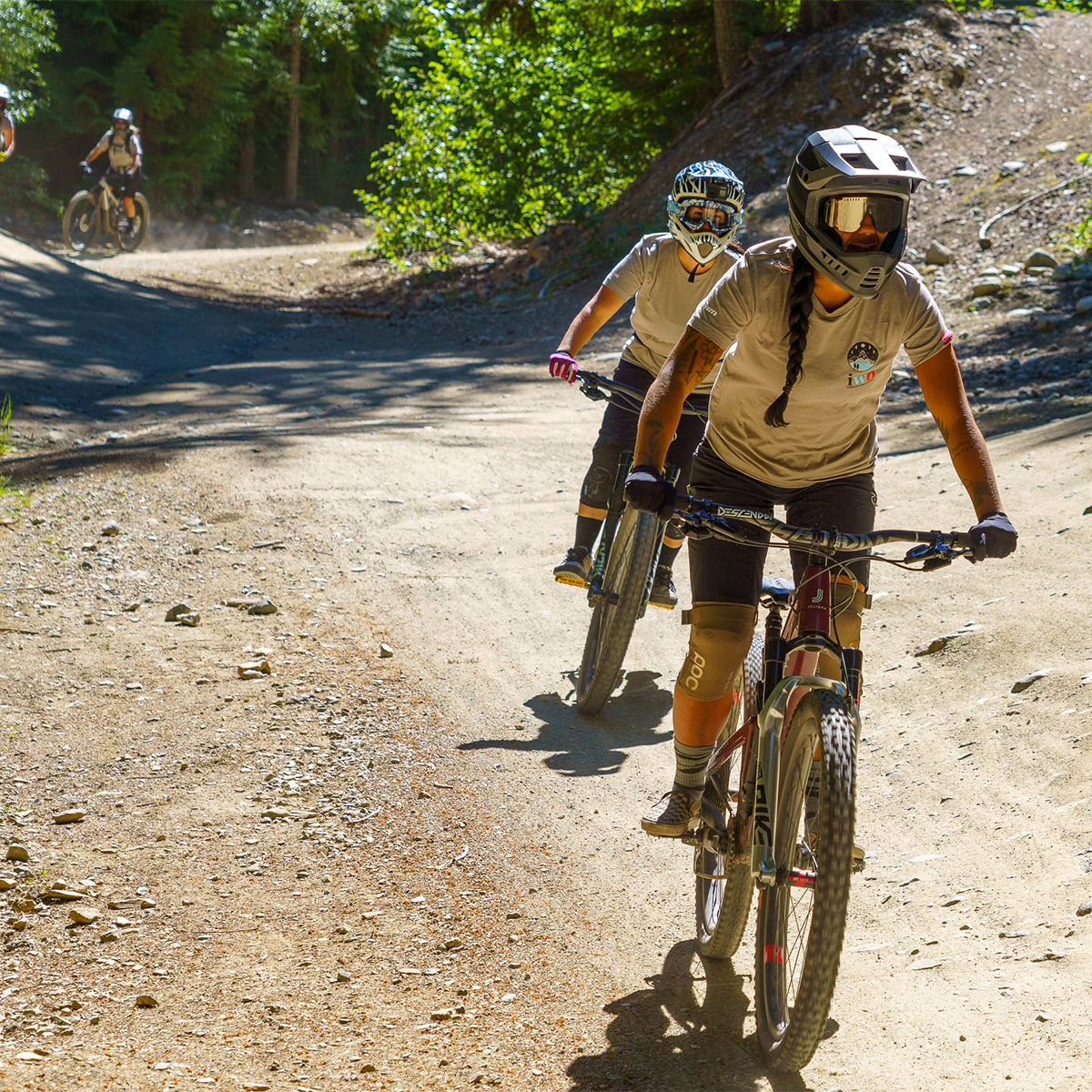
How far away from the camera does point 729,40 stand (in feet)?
65.4

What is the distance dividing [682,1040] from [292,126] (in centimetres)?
3552

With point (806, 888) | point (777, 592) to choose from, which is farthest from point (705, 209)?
point (806, 888)

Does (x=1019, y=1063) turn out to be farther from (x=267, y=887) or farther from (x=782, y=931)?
(x=267, y=887)

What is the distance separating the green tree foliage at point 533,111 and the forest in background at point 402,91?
31 millimetres

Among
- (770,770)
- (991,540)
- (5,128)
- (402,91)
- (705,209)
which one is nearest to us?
(991,540)

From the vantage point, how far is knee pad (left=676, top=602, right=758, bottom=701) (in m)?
3.34

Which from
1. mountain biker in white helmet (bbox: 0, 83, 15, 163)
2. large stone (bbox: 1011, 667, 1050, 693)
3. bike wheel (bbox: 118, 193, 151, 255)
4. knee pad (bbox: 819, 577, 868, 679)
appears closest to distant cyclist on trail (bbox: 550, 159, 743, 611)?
large stone (bbox: 1011, 667, 1050, 693)

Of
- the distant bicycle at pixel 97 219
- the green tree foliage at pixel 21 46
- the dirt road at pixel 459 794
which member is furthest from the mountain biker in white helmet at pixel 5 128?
the green tree foliage at pixel 21 46

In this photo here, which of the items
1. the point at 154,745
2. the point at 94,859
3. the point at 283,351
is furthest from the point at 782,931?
the point at 283,351

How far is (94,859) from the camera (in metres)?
4.21

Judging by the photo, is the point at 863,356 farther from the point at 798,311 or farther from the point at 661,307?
the point at 661,307

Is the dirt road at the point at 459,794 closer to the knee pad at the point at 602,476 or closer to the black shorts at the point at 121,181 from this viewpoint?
the knee pad at the point at 602,476

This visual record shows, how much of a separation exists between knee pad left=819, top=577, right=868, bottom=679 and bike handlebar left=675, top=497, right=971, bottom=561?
14 cm

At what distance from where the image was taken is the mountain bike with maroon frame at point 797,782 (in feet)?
8.94
